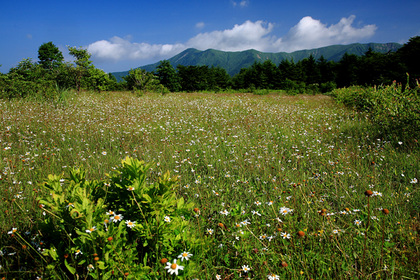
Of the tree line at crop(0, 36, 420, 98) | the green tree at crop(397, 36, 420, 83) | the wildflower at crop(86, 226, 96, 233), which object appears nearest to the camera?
the wildflower at crop(86, 226, 96, 233)

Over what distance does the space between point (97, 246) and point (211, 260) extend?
1.02 m

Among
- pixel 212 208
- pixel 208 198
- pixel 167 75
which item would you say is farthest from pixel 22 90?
pixel 167 75

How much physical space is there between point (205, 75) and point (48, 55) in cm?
3635

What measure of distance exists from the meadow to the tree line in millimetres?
8863

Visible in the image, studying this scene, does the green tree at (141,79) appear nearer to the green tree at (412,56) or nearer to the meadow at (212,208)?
the meadow at (212,208)

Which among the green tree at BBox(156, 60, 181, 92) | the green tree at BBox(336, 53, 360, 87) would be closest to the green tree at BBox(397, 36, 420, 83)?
the green tree at BBox(336, 53, 360, 87)

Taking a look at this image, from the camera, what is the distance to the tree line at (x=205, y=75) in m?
14.1

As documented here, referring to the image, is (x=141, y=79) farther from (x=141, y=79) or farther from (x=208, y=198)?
(x=208, y=198)

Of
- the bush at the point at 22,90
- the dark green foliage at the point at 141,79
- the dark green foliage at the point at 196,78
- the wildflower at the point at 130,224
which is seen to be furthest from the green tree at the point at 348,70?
the wildflower at the point at 130,224

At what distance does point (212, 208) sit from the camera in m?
2.72

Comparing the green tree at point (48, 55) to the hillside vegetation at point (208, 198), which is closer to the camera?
the hillside vegetation at point (208, 198)

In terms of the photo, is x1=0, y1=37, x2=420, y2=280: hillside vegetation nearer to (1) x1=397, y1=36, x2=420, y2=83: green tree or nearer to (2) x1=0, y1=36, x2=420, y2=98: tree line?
(2) x1=0, y1=36, x2=420, y2=98: tree line

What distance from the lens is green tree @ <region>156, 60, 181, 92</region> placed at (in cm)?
5125

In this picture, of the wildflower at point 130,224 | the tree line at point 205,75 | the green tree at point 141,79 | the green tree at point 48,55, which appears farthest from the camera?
the green tree at point 48,55
